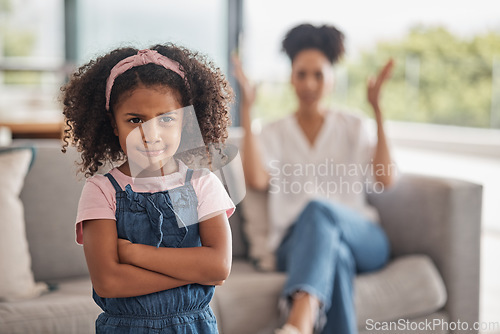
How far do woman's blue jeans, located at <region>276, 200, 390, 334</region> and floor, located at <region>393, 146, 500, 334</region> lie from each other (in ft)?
1.22

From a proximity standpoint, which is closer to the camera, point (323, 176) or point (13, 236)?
point (13, 236)

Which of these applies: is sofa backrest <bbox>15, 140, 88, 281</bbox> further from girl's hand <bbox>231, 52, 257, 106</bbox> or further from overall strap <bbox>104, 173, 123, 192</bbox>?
overall strap <bbox>104, 173, 123, 192</bbox>

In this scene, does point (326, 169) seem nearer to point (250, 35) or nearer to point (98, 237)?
point (98, 237)

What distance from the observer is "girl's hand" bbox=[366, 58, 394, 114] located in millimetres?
1370

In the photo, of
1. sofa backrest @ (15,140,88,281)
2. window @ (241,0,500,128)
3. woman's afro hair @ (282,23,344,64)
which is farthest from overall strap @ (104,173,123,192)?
window @ (241,0,500,128)

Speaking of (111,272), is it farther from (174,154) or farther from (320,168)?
(320,168)

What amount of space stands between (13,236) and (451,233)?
1200mm

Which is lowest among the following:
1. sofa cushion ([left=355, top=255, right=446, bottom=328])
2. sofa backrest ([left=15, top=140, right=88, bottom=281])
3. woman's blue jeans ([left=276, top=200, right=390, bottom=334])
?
sofa cushion ([left=355, top=255, right=446, bottom=328])

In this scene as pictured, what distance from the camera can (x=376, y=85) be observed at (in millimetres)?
1442

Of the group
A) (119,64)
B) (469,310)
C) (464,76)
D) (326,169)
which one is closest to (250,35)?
(326,169)

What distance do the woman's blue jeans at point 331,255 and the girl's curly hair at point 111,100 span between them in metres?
0.98

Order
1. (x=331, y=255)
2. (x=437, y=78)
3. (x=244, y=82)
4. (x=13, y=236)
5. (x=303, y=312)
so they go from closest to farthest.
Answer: (x=244, y=82) < (x=13, y=236) < (x=303, y=312) < (x=331, y=255) < (x=437, y=78)

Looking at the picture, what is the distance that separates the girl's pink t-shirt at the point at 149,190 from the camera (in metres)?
0.60

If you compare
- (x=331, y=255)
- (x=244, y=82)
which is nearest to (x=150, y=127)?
(x=244, y=82)
